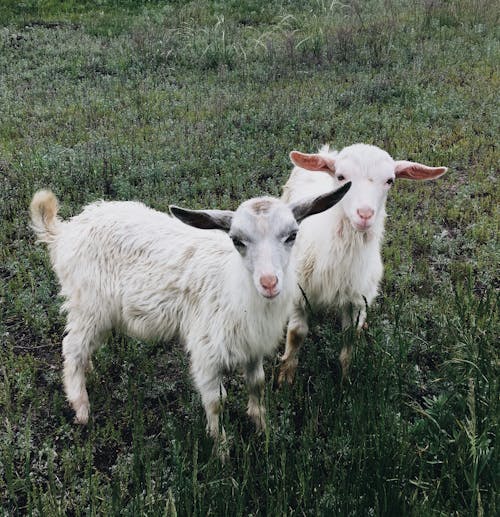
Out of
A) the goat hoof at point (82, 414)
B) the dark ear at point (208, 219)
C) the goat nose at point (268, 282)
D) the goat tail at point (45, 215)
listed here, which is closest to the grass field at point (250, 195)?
the goat hoof at point (82, 414)

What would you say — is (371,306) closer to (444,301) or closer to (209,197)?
(444,301)

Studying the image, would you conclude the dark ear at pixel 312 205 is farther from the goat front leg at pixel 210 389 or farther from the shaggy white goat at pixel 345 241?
the goat front leg at pixel 210 389

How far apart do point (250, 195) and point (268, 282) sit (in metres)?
3.69

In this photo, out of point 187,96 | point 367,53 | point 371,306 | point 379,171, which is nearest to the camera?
point 379,171

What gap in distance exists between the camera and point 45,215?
4.24 meters

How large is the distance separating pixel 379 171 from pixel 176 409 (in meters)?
2.14

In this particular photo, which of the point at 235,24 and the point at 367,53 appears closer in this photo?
the point at 367,53

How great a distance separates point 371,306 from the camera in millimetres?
4453

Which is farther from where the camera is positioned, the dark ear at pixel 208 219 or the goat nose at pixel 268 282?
the dark ear at pixel 208 219

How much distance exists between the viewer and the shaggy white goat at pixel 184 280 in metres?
3.15

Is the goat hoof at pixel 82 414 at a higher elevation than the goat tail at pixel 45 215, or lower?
lower

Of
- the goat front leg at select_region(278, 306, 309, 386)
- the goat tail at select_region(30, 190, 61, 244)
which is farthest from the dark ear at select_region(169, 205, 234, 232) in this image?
the goat tail at select_region(30, 190, 61, 244)

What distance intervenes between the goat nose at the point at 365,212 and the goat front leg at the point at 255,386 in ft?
3.66

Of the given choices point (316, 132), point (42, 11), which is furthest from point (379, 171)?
point (42, 11)
